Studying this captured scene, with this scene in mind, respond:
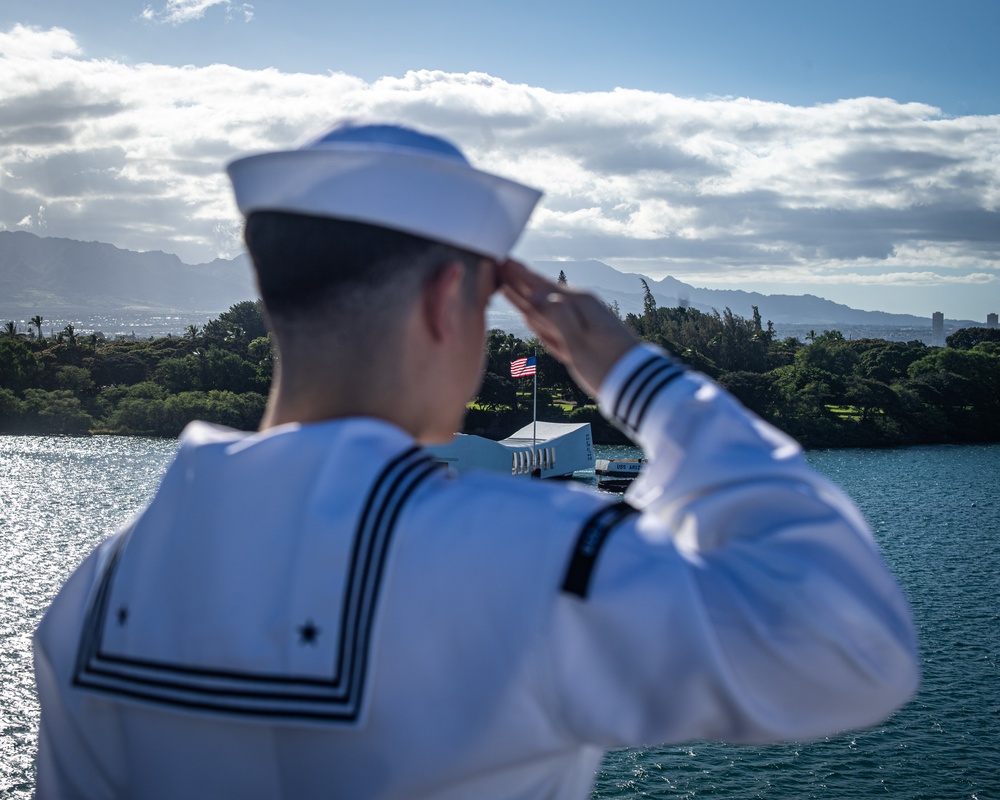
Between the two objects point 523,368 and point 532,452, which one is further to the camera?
point 532,452

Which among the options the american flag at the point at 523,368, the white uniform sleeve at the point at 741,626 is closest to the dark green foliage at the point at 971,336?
the american flag at the point at 523,368

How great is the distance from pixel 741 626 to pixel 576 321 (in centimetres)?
42

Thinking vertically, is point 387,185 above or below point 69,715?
above

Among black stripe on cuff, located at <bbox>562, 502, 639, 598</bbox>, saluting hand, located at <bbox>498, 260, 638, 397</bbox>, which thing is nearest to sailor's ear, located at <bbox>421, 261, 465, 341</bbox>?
saluting hand, located at <bbox>498, 260, 638, 397</bbox>

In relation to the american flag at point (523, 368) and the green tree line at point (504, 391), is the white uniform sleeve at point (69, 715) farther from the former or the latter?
the green tree line at point (504, 391)

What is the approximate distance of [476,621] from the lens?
2.69 feet

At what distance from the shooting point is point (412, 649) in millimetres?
836

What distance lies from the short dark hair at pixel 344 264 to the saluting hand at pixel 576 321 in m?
0.15

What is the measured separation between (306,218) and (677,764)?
44.7 feet

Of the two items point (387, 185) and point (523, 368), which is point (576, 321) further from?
point (523, 368)

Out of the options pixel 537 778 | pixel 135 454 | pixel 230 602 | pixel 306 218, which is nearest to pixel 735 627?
pixel 537 778

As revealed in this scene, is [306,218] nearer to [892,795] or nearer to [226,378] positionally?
[892,795]

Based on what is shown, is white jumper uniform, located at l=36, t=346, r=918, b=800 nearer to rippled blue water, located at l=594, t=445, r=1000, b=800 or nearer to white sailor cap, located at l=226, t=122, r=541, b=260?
white sailor cap, located at l=226, t=122, r=541, b=260

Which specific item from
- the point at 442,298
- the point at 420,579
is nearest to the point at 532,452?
the point at 442,298
